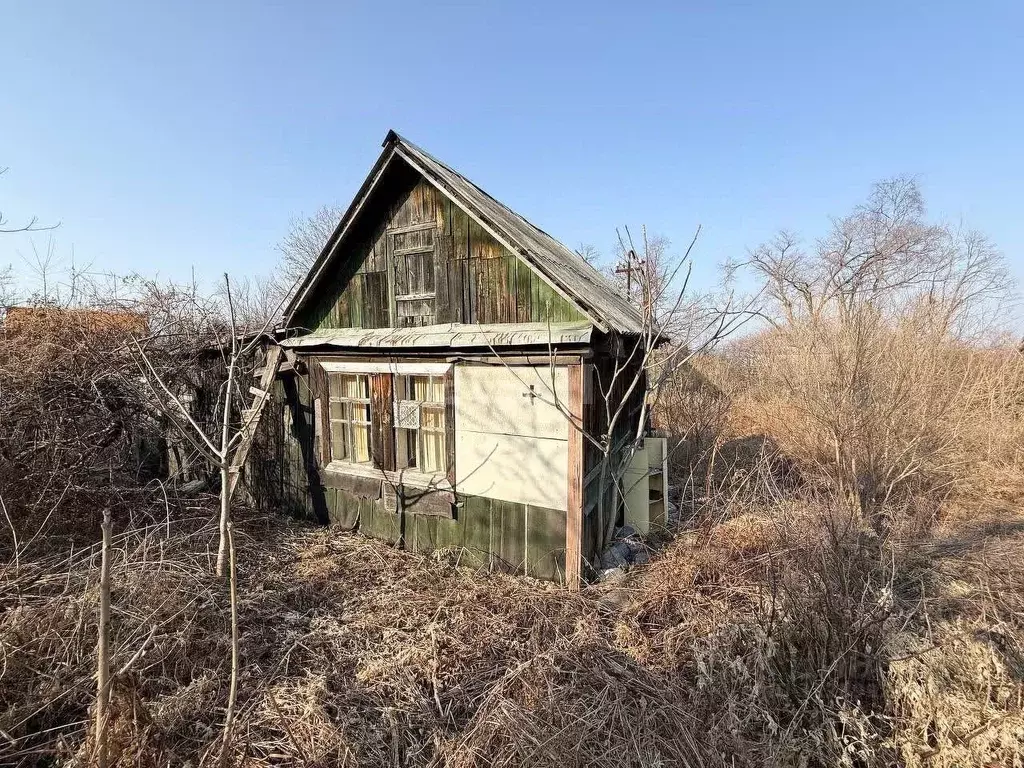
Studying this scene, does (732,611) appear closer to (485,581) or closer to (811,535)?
(811,535)

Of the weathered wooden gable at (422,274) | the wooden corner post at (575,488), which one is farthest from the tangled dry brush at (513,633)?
the weathered wooden gable at (422,274)

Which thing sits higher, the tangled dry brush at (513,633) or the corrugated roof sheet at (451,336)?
the corrugated roof sheet at (451,336)

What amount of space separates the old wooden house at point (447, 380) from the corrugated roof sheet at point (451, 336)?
0.02 metres

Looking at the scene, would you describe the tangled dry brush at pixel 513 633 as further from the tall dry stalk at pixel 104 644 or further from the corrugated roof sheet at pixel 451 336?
the corrugated roof sheet at pixel 451 336

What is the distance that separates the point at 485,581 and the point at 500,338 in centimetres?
295

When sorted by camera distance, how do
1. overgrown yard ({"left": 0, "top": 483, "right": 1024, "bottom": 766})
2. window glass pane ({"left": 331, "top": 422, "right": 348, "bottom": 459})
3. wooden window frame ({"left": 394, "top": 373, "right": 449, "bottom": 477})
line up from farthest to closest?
window glass pane ({"left": 331, "top": 422, "right": 348, "bottom": 459})
wooden window frame ({"left": 394, "top": 373, "right": 449, "bottom": 477})
overgrown yard ({"left": 0, "top": 483, "right": 1024, "bottom": 766})

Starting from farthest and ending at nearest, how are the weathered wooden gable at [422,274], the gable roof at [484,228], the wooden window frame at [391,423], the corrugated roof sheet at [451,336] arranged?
the wooden window frame at [391,423] → the weathered wooden gable at [422,274] → the corrugated roof sheet at [451,336] → the gable roof at [484,228]

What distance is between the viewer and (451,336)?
18.1 ft

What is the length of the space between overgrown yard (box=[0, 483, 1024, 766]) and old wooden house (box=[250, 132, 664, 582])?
3.51 feet

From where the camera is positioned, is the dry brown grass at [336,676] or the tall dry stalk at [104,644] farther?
the dry brown grass at [336,676]

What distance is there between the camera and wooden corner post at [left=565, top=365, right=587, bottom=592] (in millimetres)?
4910

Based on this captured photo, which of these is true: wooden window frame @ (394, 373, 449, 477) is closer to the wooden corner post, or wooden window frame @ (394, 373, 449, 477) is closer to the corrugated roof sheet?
the corrugated roof sheet

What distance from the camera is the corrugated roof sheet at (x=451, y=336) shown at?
4.89 m

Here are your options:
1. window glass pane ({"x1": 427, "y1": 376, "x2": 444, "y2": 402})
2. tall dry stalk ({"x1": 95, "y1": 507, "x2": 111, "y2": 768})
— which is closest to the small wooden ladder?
window glass pane ({"x1": 427, "y1": 376, "x2": 444, "y2": 402})
